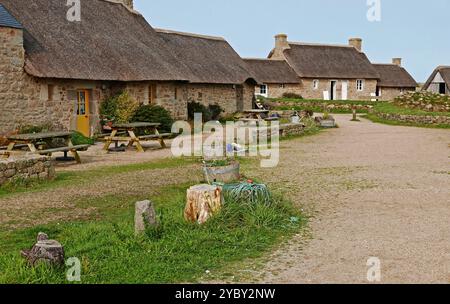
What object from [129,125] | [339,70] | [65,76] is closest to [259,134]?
[129,125]

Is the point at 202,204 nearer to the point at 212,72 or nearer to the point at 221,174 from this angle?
the point at 221,174

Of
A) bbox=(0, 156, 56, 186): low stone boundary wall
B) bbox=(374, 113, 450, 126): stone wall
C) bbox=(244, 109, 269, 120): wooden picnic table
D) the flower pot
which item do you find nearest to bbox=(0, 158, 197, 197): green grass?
bbox=(0, 156, 56, 186): low stone boundary wall

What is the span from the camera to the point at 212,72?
93.6 feet

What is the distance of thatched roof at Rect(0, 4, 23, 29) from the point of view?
1705 cm

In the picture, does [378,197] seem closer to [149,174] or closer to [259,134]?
[149,174]

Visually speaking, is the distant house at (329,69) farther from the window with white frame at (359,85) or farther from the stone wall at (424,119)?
the stone wall at (424,119)

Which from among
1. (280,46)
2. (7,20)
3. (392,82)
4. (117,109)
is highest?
(280,46)

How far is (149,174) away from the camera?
504 inches

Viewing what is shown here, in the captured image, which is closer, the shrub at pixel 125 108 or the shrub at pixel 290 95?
the shrub at pixel 125 108

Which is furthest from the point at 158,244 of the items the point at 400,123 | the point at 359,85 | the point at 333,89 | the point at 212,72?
the point at 359,85

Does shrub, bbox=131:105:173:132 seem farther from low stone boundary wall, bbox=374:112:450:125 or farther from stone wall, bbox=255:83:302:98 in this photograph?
stone wall, bbox=255:83:302:98

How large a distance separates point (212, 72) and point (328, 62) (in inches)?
925

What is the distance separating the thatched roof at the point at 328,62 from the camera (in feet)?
157

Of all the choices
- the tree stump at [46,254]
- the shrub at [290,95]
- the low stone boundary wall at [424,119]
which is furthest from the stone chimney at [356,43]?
the tree stump at [46,254]
